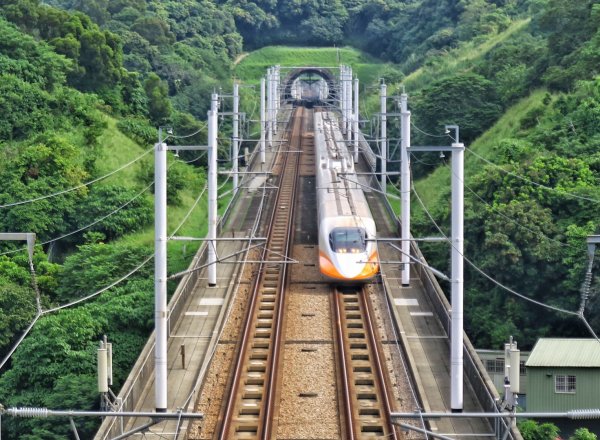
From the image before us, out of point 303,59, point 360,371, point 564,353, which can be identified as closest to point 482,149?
point 564,353

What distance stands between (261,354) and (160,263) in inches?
247

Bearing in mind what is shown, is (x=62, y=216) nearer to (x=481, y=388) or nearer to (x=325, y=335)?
(x=325, y=335)

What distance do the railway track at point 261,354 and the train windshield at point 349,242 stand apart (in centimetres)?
164

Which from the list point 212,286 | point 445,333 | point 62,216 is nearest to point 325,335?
point 445,333

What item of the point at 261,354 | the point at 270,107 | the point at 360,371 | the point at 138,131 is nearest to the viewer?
the point at 360,371

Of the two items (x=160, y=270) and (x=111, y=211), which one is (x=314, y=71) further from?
(x=160, y=270)

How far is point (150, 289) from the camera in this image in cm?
3372

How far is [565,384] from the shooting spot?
31422 mm

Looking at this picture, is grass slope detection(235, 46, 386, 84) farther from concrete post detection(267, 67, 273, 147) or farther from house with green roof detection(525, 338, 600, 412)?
house with green roof detection(525, 338, 600, 412)

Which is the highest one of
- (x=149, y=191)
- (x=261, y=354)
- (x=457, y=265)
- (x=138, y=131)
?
(x=138, y=131)

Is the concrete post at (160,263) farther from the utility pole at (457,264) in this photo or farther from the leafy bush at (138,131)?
the leafy bush at (138,131)

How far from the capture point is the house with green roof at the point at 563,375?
3092 centimetres

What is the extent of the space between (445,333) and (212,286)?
8119 millimetres

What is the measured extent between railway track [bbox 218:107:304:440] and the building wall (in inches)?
292
